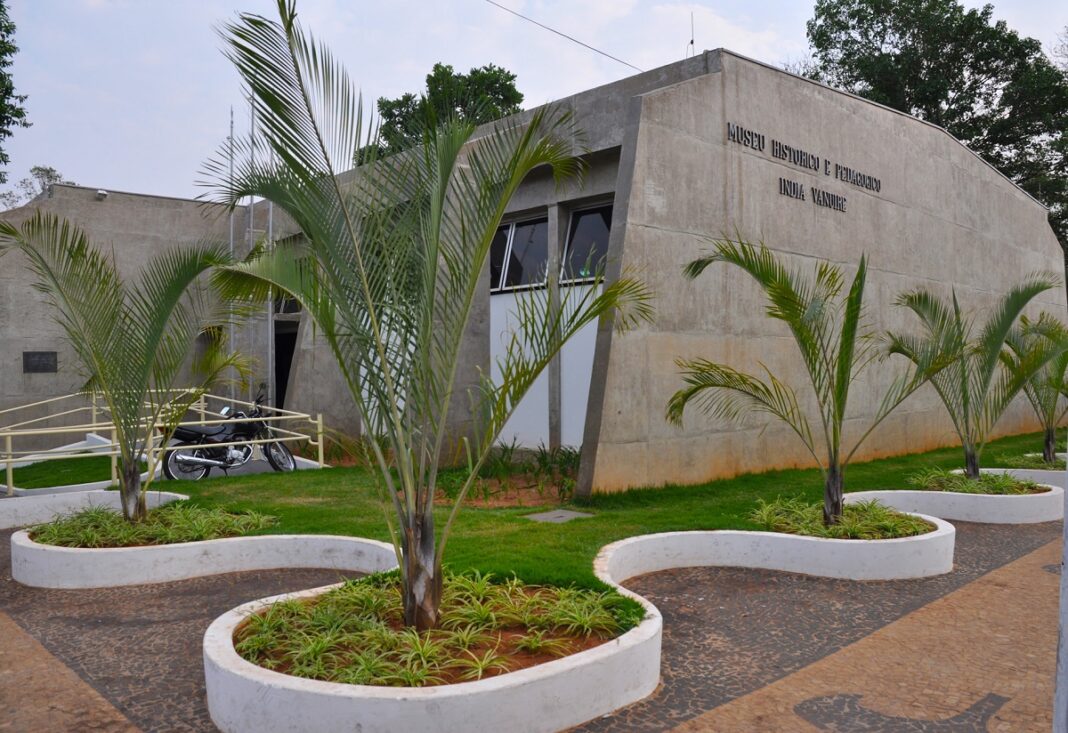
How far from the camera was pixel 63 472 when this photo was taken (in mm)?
11125

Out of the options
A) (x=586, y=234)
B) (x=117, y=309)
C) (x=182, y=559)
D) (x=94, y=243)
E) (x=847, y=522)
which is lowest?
(x=182, y=559)

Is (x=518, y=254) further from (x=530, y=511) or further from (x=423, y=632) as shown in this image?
(x=423, y=632)

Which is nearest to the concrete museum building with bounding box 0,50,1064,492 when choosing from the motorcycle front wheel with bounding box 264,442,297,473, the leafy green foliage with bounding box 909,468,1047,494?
the motorcycle front wheel with bounding box 264,442,297,473

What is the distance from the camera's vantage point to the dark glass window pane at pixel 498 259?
458 inches

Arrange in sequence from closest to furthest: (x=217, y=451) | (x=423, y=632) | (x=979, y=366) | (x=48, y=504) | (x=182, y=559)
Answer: (x=423, y=632) → (x=182, y=559) → (x=48, y=504) → (x=979, y=366) → (x=217, y=451)

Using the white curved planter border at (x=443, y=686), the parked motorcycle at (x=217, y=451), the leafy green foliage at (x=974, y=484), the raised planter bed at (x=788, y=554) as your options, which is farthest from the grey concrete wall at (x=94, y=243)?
the leafy green foliage at (x=974, y=484)

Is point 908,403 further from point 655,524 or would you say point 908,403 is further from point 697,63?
point 655,524

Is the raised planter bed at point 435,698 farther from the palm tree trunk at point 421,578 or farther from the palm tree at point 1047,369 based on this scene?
the palm tree at point 1047,369

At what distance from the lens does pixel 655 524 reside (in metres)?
6.88

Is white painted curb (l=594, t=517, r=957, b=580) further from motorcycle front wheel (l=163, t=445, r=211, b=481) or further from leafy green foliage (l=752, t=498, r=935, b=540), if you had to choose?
motorcycle front wheel (l=163, t=445, r=211, b=481)

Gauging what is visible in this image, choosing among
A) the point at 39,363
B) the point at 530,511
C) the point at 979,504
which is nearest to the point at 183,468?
the point at 39,363

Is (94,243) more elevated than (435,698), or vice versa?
(94,243)

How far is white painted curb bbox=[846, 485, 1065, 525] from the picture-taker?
7.73 metres

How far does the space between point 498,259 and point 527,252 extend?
59cm
